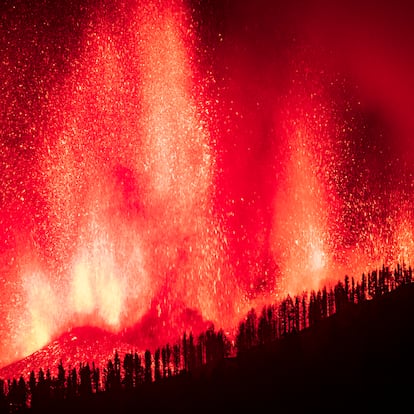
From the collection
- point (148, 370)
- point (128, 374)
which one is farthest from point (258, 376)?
point (128, 374)

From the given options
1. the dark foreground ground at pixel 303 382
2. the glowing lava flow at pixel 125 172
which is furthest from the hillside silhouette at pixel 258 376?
the glowing lava flow at pixel 125 172

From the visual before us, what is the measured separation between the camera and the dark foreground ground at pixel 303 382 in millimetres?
5078

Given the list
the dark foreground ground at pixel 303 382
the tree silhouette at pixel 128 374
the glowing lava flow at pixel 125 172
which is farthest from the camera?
the glowing lava flow at pixel 125 172

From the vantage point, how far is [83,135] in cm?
1048

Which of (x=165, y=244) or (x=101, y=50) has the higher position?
(x=101, y=50)

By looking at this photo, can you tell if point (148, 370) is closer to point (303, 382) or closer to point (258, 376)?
point (258, 376)

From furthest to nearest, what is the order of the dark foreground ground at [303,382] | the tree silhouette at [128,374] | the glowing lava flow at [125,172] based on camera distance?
the glowing lava flow at [125,172] < the tree silhouette at [128,374] < the dark foreground ground at [303,382]

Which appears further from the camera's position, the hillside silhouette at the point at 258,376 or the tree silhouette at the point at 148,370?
the tree silhouette at the point at 148,370

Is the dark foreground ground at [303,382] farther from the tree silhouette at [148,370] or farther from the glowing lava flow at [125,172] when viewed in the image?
the glowing lava flow at [125,172]

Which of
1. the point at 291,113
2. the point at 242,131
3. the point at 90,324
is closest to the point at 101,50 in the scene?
the point at 242,131

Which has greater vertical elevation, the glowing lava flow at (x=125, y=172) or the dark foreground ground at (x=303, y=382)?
the glowing lava flow at (x=125, y=172)

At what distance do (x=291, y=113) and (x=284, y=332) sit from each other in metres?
6.41

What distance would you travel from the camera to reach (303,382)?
5.37m

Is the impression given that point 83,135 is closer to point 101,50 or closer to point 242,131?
point 101,50
